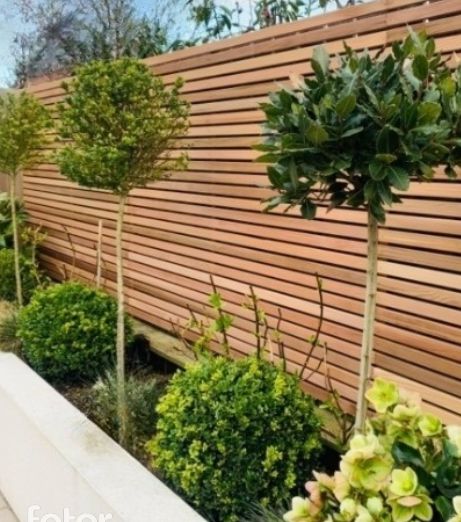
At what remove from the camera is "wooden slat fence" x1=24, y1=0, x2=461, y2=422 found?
2158 mm

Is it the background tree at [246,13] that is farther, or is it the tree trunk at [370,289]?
the background tree at [246,13]

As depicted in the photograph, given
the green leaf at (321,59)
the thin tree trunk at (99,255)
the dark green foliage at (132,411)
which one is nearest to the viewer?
the green leaf at (321,59)

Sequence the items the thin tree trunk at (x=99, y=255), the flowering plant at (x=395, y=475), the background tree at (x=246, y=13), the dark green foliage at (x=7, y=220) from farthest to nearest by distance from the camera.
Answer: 1. the dark green foliage at (x=7, y=220)
2. the thin tree trunk at (x=99, y=255)
3. the background tree at (x=246, y=13)
4. the flowering plant at (x=395, y=475)

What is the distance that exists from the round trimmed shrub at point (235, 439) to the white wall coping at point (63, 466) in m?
0.12

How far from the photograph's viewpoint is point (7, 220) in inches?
219

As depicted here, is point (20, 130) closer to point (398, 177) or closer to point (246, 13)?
point (246, 13)

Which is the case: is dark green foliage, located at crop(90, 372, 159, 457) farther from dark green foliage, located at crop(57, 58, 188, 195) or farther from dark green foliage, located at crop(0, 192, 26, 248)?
dark green foliage, located at crop(0, 192, 26, 248)

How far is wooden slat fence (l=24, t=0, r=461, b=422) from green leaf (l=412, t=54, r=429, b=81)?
2.24 ft

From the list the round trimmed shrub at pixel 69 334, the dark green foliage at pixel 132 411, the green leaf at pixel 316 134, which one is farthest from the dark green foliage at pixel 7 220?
the green leaf at pixel 316 134

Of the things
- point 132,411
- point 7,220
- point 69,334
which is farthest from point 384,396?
point 7,220

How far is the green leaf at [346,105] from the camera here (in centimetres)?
138

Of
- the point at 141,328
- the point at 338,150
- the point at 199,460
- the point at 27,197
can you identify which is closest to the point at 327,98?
the point at 338,150

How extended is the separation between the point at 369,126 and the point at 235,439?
1.15 meters

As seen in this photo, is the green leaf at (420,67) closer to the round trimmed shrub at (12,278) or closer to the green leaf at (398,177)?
the green leaf at (398,177)
